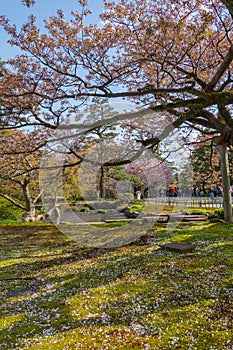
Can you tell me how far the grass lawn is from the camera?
3.01 m

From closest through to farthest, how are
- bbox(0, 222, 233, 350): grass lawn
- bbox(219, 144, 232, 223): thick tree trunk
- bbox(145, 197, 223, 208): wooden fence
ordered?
bbox(0, 222, 233, 350): grass lawn → bbox(219, 144, 232, 223): thick tree trunk → bbox(145, 197, 223, 208): wooden fence

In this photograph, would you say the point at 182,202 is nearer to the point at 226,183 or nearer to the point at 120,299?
the point at 226,183

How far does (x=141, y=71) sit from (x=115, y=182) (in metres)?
12.0

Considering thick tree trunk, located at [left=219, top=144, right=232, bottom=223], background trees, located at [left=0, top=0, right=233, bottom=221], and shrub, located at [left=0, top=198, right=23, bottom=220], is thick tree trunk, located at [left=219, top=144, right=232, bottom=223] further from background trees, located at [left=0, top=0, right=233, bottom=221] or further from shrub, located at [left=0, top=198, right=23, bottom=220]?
shrub, located at [left=0, top=198, right=23, bottom=220]

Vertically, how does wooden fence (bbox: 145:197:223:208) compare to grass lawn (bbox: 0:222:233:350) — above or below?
above

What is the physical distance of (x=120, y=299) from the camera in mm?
4137

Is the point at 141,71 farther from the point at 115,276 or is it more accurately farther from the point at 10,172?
the point at 10,172

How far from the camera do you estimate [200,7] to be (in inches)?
220

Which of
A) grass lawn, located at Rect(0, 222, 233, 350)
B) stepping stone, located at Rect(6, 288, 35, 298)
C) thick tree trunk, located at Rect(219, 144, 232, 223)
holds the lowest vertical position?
Answer: stepping stone, located at Rect(6, 288, 35, 298)

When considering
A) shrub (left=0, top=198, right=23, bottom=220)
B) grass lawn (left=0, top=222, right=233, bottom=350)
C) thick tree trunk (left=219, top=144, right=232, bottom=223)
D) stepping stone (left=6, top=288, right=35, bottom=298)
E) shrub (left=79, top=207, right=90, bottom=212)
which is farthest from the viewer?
shrub (left=79, top=207, right=90, bottom=212)

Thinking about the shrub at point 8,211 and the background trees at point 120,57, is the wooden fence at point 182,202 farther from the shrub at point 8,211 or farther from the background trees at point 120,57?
the background trees at point 120,57

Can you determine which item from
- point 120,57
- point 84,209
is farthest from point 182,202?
point 120,57

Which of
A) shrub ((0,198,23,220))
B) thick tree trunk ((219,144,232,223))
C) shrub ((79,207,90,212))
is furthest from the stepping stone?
shrub ((0,198,23,220))

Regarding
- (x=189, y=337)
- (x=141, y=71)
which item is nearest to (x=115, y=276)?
(x=189, y=337)
